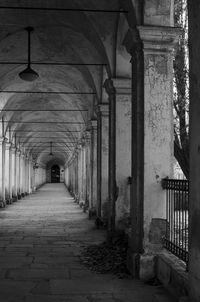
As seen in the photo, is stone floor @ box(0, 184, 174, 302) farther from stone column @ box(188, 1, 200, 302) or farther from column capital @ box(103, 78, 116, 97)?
column capital @ box(103, 78, 116, 97)

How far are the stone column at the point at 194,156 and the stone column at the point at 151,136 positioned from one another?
7.32ft

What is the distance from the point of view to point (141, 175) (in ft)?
22.8

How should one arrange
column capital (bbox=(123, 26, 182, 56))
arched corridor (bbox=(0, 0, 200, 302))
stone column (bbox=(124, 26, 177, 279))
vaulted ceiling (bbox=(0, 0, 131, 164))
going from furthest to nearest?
vaulted ceiling (bbox=(0, 0, 131, 164)), column capital (bbox=(123, 26, 182, 56)), stone column (bbox=(124, 26, 177, 279)), arched corridor (bbox=(0, 0, 200, 302))

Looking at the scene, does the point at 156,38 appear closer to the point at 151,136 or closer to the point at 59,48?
the point at 151,136

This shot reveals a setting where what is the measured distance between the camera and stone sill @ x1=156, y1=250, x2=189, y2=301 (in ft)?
17.3

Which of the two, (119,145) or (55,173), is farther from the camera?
(55,173)

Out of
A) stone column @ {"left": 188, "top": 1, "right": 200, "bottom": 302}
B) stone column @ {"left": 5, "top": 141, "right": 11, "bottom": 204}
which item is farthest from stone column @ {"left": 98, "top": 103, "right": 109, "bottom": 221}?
stone column @ {"left": 5, "top": 141, "right": 11, "bottom": 204}

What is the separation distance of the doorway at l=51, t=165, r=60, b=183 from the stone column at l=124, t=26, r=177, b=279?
245 ft

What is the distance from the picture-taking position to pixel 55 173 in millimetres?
82375

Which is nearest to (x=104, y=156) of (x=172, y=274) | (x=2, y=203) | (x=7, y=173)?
(x=172, y=274)

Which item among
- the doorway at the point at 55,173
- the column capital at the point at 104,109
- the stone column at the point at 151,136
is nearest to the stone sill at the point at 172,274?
the stone column at the point at 151,136

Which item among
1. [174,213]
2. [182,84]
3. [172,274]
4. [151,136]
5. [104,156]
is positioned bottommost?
[172,274]

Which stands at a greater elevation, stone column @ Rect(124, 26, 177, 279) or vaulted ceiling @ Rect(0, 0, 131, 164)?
vaulted ceiling @ Rect(0, 0, 131, 164)

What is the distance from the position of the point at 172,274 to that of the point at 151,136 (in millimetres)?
2276
